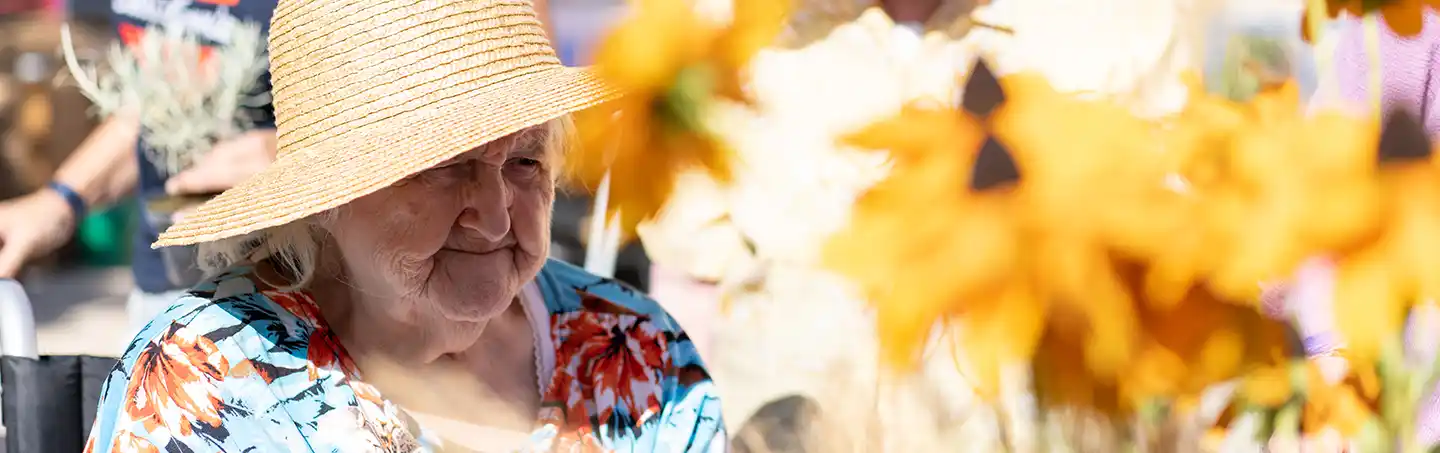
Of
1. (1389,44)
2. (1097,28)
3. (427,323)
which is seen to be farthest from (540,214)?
(1389,44)

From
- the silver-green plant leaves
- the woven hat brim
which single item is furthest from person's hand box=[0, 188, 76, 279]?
the woven hat brim

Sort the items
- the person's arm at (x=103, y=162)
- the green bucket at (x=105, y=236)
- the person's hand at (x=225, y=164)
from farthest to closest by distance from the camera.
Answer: the green bucket at (x=105, y=236), the person's arm at (x=103, y=162), the person's hand at (x=225, y=164)

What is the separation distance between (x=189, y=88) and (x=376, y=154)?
110 cm

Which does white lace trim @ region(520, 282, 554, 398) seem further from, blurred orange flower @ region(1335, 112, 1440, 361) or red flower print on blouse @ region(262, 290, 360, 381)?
blurred orange flower @ region(1335, 112, 1440, 361)

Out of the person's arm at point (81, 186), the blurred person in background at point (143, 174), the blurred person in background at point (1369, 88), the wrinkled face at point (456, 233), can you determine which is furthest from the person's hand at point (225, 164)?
the blurred person in background at point (1369, 88)

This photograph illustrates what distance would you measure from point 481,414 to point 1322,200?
94 centimetres

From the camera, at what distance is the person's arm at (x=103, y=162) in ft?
7.34

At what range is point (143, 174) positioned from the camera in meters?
2.03

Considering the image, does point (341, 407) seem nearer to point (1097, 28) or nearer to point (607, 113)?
point (607, 113)

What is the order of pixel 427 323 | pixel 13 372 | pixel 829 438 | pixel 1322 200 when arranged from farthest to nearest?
pixel 13 372, pixel 427 323, pixel 829 438, pixel 1322 200

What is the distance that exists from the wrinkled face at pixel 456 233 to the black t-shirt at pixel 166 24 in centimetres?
96

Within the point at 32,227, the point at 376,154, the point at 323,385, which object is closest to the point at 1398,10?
the point at 376,154

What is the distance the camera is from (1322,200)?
0.39 m

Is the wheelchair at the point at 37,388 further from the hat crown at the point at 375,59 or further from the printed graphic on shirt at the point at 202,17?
the printed graphic on shirt at the point at 202,17
